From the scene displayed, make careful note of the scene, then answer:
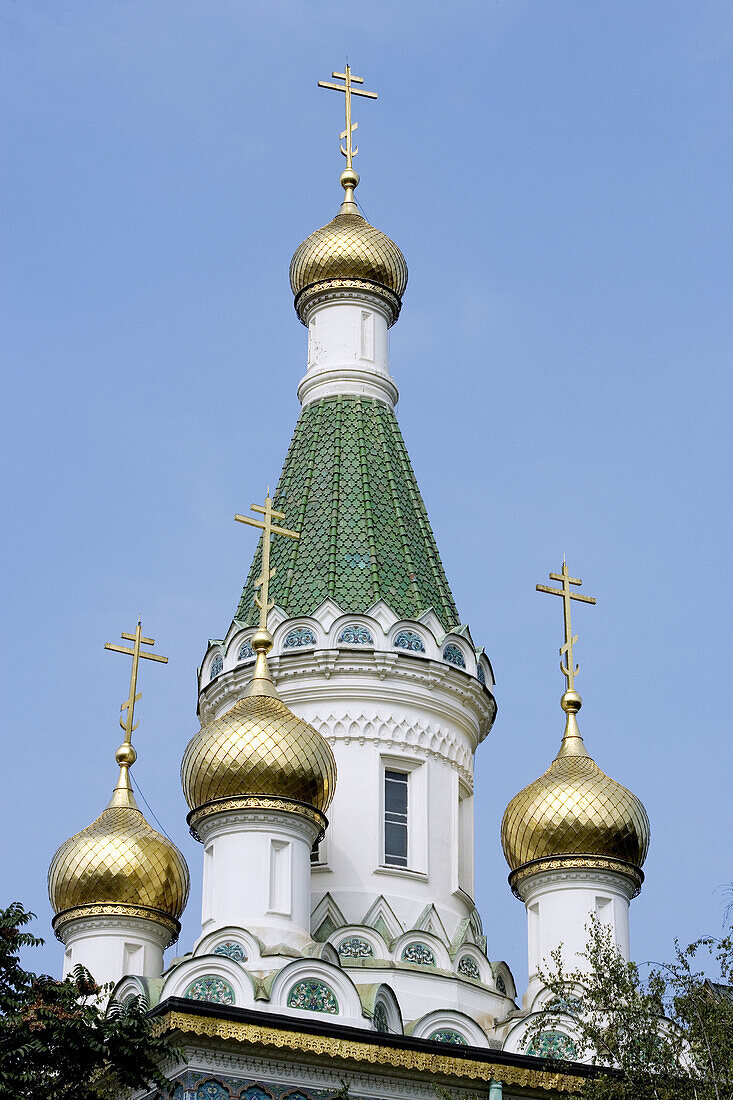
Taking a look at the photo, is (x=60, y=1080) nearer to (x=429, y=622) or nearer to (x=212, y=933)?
(x=212, y=933)

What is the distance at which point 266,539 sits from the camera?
19812mm

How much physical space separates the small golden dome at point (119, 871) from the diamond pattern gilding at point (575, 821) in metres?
3.04

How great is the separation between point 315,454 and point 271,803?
5053 mm

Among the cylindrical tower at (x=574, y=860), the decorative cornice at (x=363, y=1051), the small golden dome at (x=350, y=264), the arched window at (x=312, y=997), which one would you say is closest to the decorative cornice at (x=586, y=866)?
the cylindrical tower at (x=574, y=860)

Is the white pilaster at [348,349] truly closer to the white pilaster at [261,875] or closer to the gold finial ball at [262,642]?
the gold finial ball at [262,642]

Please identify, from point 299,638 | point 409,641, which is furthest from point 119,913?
point 409,641

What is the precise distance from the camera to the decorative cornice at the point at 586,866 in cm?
1850

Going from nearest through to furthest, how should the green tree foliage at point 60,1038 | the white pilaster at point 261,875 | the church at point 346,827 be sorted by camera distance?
the green tree foliage at point 60,1038, the church at point 346,827, the white pilaster at point 261,875

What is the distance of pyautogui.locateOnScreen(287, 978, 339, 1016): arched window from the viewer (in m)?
16.5

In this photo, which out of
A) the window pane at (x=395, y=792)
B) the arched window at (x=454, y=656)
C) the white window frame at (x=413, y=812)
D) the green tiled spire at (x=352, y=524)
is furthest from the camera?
the green tiled spire at (x=352, y=524)

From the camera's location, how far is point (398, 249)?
74.6ft

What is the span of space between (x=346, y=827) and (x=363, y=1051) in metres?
3.13

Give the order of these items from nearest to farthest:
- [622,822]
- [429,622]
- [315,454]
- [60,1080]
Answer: [60,1080] < [622,822] < [429,622] < [315,454]

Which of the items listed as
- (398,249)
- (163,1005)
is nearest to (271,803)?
(163,1005)
